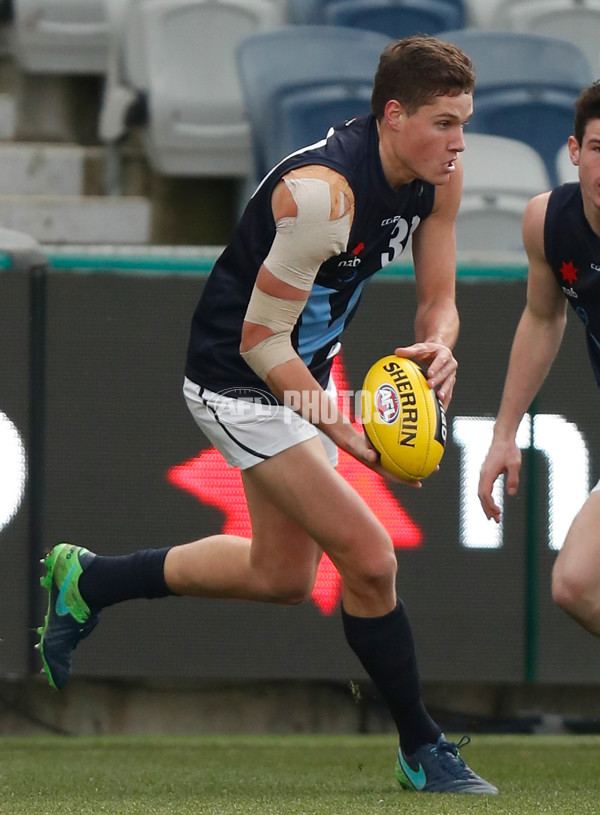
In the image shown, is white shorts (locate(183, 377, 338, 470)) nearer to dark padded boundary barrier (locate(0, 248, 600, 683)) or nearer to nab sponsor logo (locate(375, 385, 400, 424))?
nab sponsor logo (locate(375, 385, 400, 424))

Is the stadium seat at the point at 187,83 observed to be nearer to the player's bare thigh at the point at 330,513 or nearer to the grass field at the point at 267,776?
the grass field at the point at 267,776

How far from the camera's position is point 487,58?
821 centimetres

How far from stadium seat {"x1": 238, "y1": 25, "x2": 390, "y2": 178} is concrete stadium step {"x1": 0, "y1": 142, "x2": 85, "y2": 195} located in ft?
3.86

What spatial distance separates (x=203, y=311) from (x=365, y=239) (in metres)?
0.54

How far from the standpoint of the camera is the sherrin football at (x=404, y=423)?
137 inches

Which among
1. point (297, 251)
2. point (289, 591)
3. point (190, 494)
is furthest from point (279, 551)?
point (190, 494)

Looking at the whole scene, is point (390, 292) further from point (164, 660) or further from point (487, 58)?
point (487, 58)

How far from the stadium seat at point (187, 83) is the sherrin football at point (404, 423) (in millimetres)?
4797

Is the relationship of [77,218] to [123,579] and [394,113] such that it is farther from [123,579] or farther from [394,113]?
[394,113]

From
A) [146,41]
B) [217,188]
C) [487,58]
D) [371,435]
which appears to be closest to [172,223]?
[217,188]

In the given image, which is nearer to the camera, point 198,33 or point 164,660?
point 164,660

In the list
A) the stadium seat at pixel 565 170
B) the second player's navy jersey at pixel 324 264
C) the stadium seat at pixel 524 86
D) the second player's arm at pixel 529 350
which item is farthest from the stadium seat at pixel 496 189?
the second player's navy jersey at pixel 324 264

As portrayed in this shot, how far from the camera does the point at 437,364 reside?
11.8 feet

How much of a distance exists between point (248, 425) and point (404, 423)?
499 mm
